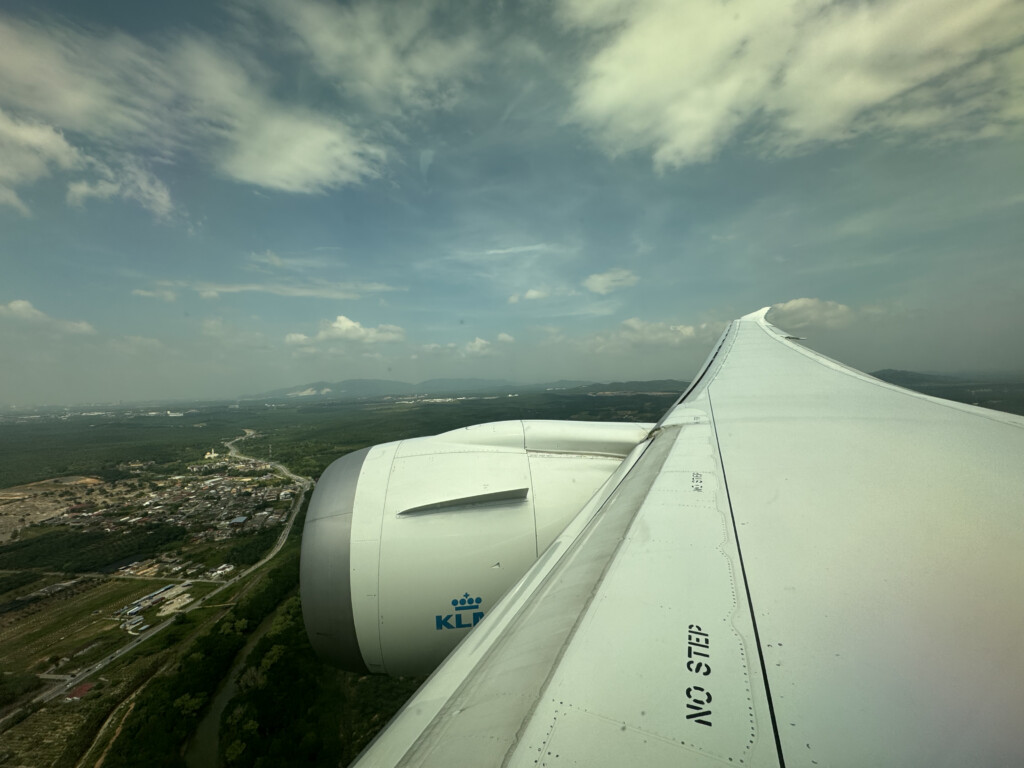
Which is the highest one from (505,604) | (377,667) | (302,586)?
(505,604)

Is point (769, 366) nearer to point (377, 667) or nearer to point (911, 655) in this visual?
point (911, 655)

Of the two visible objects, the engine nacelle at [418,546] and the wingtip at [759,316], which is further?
the wingtip at [759,316]

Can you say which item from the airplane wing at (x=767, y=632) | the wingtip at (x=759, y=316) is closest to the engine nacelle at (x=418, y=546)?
the airplane wing at (x=767, y=632)

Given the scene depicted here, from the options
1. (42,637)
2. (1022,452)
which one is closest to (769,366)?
(1022,452)

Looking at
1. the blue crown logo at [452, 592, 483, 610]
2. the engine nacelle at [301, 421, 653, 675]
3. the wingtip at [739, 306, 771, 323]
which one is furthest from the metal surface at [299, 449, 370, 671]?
the wingtip at [739, 306, 771, 323]

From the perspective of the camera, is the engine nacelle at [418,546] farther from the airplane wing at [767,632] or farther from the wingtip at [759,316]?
the wingtip at [759,316]

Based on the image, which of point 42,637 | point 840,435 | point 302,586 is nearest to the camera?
point 840,435
